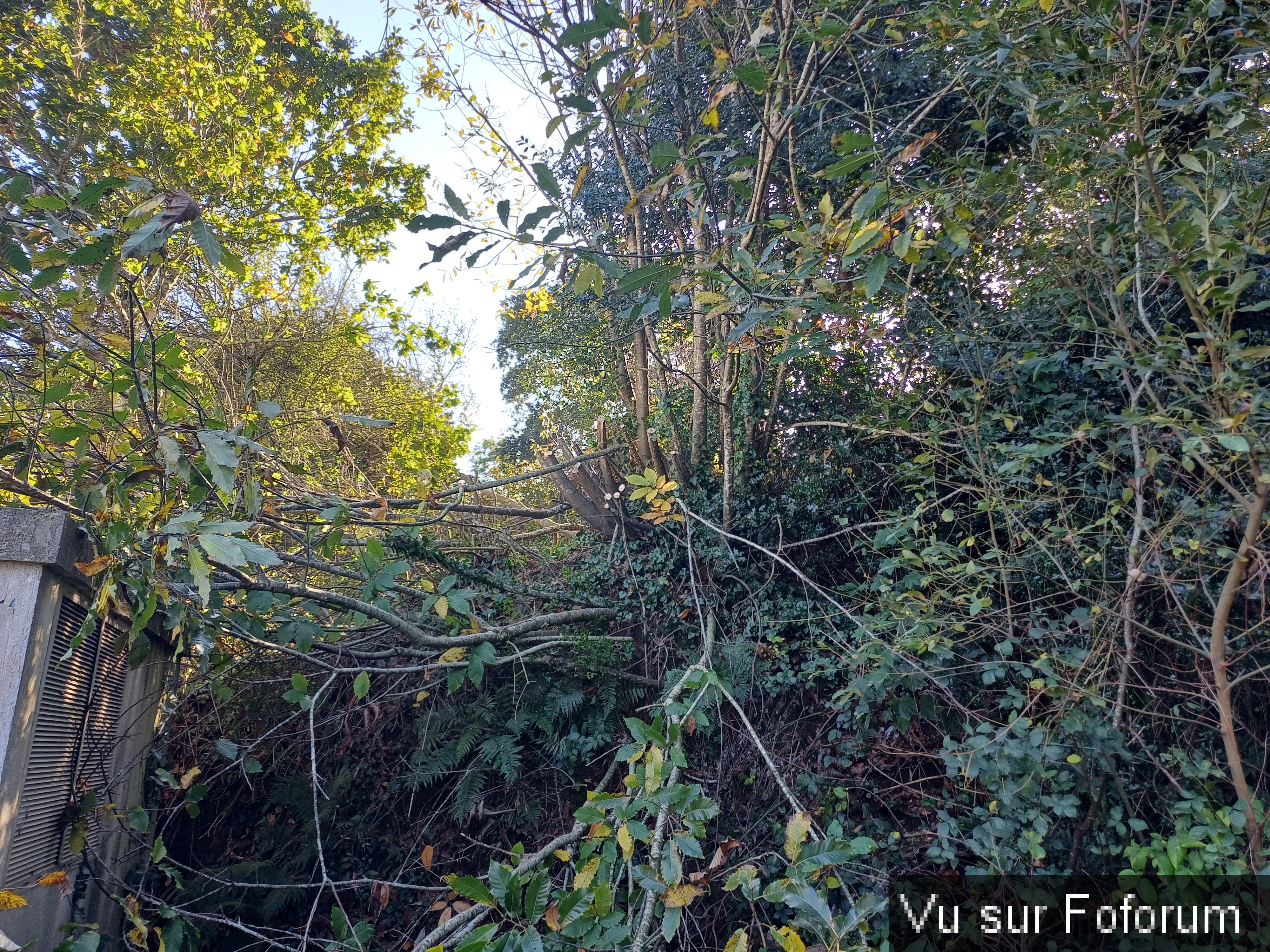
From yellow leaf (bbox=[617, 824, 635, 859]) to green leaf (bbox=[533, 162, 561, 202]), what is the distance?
1.95 meters

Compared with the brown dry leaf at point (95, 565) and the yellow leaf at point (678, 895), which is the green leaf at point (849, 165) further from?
the brown dry leaf at point (95, 565)

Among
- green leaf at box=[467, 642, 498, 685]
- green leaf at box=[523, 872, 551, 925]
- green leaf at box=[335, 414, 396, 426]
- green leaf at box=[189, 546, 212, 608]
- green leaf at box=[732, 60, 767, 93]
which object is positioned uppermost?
green leaf at box=[732, 60, 767, 93]

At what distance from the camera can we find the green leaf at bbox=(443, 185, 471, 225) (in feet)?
6.46

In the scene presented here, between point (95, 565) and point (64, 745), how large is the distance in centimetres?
98

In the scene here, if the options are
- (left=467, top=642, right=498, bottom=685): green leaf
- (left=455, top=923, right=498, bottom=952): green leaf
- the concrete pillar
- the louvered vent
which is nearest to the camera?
(left=455, top=923, right=498, bottom=952): green leaf

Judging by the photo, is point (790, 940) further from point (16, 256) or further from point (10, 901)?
point (16, 256)

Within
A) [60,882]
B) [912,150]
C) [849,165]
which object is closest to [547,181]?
[849,165]

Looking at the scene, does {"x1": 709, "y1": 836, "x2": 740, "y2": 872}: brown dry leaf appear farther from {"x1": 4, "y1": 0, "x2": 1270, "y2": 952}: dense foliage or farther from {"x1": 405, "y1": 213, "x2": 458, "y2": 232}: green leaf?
{"x1": 405, "y1": 213, "x2": 458, "y2": 232}: green leaf

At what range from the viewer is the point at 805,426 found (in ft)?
14.8

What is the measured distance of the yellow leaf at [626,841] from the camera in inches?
78.5

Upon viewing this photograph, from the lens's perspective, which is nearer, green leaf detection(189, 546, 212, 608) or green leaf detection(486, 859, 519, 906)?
green leaf detection(486, 859, 519, 906)

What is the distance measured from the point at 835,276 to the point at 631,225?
1.95 metres

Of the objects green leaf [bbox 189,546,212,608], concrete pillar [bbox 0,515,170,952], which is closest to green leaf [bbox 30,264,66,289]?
concrete pillar [bbox 0,515,170,952]

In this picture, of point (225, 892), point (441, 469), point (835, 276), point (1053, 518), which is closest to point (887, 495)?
point (1053, 518)
